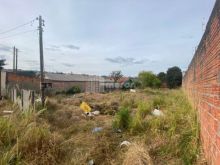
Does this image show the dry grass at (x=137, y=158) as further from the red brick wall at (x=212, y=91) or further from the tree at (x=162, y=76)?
the tree at (x=162, y=76)

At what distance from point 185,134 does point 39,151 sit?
321 centimetres

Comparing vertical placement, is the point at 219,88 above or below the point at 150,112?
above

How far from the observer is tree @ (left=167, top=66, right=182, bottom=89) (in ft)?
164

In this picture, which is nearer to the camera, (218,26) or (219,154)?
(219,154)

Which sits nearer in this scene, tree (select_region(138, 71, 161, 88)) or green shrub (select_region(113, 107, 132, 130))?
green shrub (select_region(113, 107, 132, 130))

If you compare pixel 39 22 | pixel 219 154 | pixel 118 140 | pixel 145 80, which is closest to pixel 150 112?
pixel 118 140

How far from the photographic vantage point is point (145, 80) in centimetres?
5150

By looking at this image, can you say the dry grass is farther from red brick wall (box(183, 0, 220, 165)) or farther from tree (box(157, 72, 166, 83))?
tree (box(157, 72, 166, 83))

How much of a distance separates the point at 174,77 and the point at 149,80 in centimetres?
509

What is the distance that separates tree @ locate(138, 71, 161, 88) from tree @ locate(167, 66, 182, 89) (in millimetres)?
2454

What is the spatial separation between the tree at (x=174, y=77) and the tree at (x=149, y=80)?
2.45 meters

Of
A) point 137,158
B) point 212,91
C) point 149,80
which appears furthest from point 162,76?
point 212,91

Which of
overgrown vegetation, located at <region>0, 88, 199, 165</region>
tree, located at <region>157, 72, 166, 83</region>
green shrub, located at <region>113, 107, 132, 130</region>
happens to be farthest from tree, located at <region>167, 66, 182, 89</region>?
overgrown vegetation, located at <region>0, 88, 199, 165</region>

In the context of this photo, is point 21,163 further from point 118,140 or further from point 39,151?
point 118,140
